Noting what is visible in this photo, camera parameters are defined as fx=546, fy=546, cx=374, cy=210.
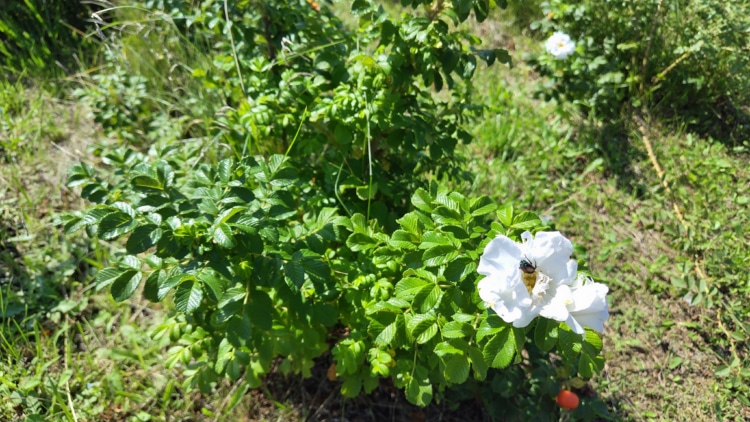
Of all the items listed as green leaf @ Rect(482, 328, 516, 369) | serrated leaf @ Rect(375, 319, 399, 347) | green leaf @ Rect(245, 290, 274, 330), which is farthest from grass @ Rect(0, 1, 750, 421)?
green leaf @ Rect(482, 328, 516, 369)

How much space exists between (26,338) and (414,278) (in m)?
1.48

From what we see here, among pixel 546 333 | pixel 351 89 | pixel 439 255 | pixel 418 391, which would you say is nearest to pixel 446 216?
pixel 439 255

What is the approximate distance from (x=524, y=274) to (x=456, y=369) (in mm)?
291

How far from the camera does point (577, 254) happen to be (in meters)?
1.83

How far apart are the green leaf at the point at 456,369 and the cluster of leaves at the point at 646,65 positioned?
2.10 metres

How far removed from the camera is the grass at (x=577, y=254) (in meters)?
1.90

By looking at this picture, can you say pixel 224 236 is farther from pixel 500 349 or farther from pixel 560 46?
pixel 560 46

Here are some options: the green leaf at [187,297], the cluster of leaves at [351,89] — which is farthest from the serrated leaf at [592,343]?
the green leaf at [187,297]

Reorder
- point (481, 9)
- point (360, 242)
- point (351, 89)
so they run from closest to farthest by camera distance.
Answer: point (360, 242) < point (481, 9) < point (351, 89)

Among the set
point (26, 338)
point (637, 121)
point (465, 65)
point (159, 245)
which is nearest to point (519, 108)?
point (637, 121)

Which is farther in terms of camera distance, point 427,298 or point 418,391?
point 418,391

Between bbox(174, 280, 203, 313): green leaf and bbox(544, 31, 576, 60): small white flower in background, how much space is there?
2.33m

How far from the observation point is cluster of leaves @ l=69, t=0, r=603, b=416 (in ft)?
4.11

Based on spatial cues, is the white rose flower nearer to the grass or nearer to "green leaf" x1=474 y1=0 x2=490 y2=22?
"green leaf" x1=474 y1=0 x2=490 y2=22
